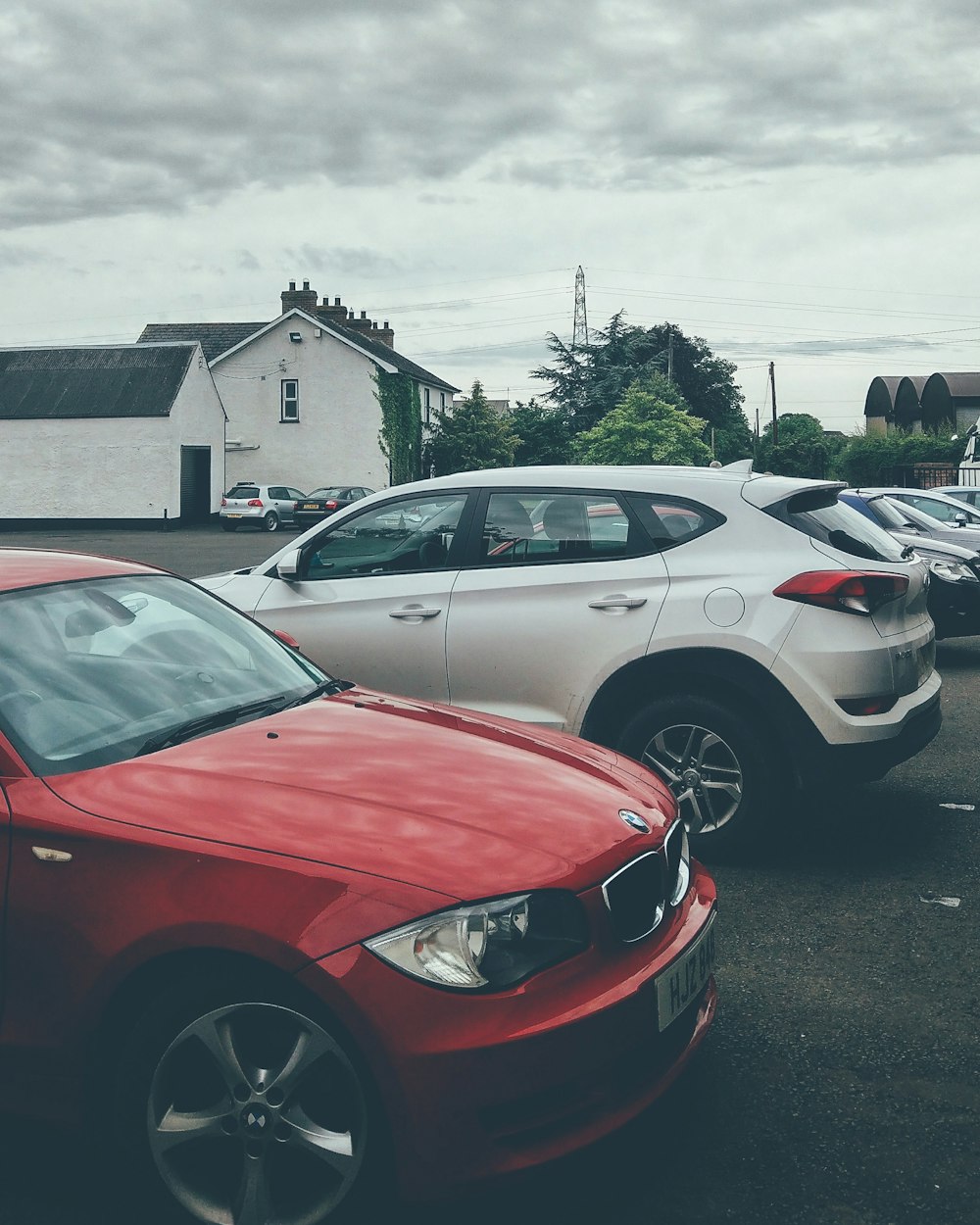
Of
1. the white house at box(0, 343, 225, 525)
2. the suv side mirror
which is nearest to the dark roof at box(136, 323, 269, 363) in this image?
the white house at box(0, 343, 225, 525)

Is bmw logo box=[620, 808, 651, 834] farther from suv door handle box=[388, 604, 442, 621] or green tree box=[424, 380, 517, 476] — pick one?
green tree box=[424, 380, 517, 476]

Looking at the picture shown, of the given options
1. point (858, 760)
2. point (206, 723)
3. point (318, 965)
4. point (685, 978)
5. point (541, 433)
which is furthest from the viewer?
point (541, 433)

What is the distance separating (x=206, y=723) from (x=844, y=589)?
290 cm

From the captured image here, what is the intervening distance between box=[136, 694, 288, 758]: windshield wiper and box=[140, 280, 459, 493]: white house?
5053 centimetres

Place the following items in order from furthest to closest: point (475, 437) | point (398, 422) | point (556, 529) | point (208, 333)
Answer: point (208, 333) → point (475, 437) → point (398, 422) → point (556, 529)

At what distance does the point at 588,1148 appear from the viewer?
8.63 ft

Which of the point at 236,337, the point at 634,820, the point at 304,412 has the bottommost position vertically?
the point at 634,820

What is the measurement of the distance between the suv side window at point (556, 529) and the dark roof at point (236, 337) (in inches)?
1914

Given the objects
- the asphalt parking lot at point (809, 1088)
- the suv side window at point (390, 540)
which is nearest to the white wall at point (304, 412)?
the suv side window at point (390, 540)

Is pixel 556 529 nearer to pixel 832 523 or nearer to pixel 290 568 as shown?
pixel 832 523

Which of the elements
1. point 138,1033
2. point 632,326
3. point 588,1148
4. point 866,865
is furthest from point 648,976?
point 632,326

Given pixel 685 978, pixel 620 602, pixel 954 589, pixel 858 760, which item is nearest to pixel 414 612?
pixel 620 602

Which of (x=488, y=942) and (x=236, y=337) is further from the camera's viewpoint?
(x=236, y=337)

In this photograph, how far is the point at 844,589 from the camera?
17.1ft
